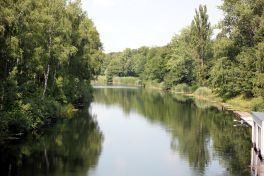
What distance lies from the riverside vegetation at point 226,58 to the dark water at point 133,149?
484 inches

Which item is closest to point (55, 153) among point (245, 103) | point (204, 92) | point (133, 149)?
point (133, 149)

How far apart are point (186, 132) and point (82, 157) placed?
16.4 m

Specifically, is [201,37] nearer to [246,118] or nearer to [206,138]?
[246,118]

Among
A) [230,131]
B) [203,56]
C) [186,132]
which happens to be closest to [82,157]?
[186,132]

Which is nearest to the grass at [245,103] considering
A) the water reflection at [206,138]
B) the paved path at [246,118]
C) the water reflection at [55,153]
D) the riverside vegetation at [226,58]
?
the riverside vegetation at [226,58]

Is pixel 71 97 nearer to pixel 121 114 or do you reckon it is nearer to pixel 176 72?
pixel 121 114

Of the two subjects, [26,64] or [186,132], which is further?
[186,132]

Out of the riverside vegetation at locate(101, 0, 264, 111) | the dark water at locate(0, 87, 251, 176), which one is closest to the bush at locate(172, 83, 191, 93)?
the riverside vegetation at locate(101, 0, 264, 111)

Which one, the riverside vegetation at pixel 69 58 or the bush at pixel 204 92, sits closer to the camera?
the riverside vegetation at pixel 69 58

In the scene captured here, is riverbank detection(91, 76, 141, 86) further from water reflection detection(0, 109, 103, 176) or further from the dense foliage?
water reflection detection(0, 109, 103, 176)

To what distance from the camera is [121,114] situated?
6184 cm

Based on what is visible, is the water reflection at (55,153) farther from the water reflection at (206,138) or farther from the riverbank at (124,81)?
the riverbank at (124,81)

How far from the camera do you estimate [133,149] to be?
35.0 meters

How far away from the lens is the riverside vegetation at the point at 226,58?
68.4m
